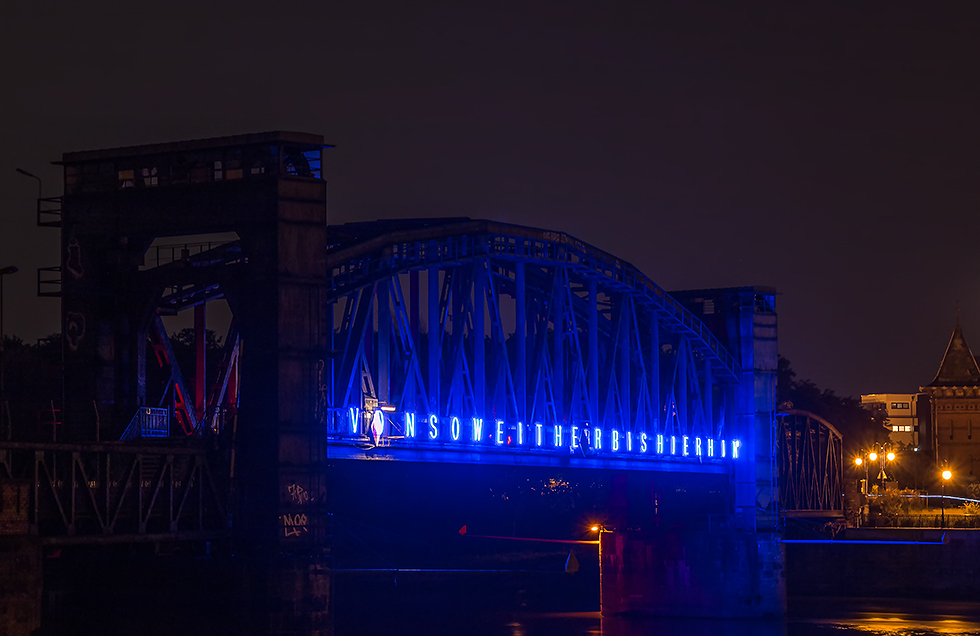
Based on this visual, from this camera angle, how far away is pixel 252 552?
5041cm

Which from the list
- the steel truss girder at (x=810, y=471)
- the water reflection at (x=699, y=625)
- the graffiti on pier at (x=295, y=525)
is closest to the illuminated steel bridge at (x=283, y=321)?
the graffiti on pier at (x=295, y=525)

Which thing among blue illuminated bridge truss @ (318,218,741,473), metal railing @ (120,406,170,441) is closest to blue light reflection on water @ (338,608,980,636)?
blue illuminated bridge truss @ (318,218,741,473)

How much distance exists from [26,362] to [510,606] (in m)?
32.8

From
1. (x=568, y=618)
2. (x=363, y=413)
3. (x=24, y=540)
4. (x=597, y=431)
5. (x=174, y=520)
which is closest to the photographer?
(x=24, y=540)

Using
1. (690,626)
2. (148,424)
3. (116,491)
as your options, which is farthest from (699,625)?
(116,491)

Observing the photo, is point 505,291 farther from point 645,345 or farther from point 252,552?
point 252,552

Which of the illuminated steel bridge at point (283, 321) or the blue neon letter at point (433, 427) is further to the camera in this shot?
the blue neon letter at point (433, 427)

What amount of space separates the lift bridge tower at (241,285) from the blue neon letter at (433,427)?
13489 millimetres

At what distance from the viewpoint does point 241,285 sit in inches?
2030

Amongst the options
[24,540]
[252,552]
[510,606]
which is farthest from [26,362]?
[24,540]

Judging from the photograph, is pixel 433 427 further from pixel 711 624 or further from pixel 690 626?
pixel 711 624

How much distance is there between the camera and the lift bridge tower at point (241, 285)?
5047 cm

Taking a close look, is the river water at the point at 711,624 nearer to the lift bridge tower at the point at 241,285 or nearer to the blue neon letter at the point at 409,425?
the blue neon letter at the point at 409,425

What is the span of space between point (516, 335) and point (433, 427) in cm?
1255
